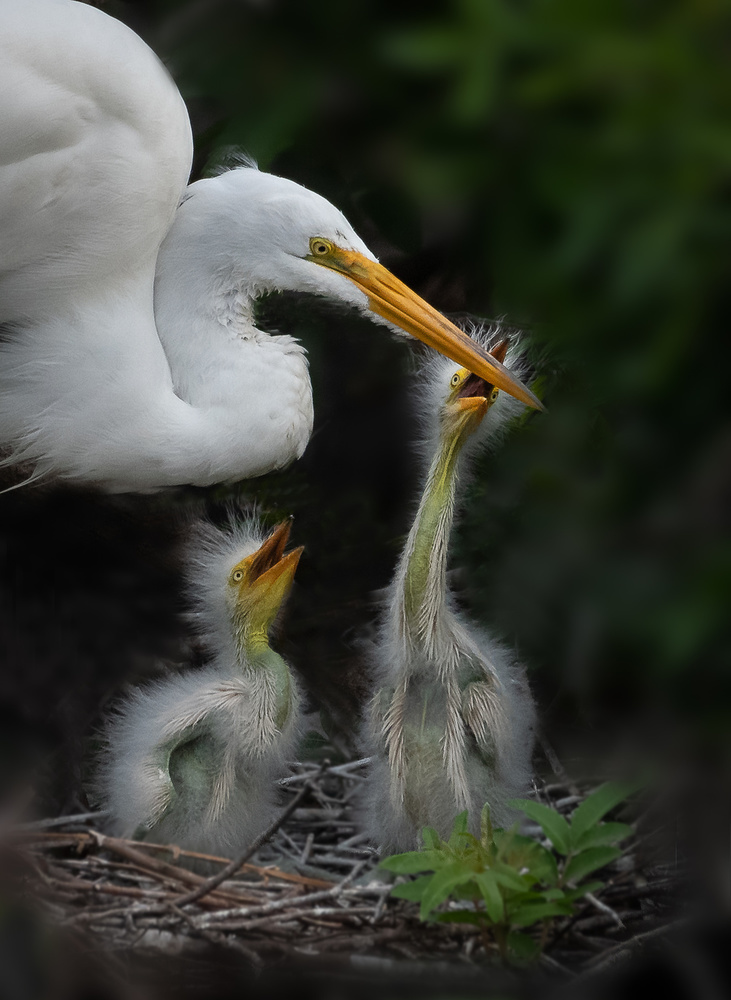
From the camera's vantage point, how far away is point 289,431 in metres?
1.43

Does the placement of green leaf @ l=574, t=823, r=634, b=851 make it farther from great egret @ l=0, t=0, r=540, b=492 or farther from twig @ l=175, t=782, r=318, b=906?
great egret @ l=0, t=0, r=540, b=492

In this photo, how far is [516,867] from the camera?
1.21 m

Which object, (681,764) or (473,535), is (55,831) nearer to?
(473,535)

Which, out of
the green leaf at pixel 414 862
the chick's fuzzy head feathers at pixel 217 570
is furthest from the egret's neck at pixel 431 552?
the green leaf at pixel 414 862

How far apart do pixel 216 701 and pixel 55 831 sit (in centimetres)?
33

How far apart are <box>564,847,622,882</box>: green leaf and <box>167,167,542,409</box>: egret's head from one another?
52 centimetres

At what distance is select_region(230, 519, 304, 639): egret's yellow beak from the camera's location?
1.52 meters

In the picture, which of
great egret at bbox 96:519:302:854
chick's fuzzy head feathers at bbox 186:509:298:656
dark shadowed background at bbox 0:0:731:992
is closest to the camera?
dark shadowed background at bbox 0:0:731:992

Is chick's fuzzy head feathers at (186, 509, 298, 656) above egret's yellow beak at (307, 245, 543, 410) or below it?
below

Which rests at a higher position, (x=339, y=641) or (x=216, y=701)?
(x=216, y=701)

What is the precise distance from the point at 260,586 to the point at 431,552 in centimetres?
23

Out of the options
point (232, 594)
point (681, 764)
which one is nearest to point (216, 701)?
point (232, 594)

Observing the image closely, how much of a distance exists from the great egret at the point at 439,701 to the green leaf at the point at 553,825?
196 millimetres

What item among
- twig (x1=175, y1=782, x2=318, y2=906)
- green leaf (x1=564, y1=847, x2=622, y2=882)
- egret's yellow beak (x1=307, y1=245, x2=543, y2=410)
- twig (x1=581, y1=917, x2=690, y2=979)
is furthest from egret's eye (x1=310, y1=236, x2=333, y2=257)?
twig (x1=581, y1=917, x2=690, y2=979)
